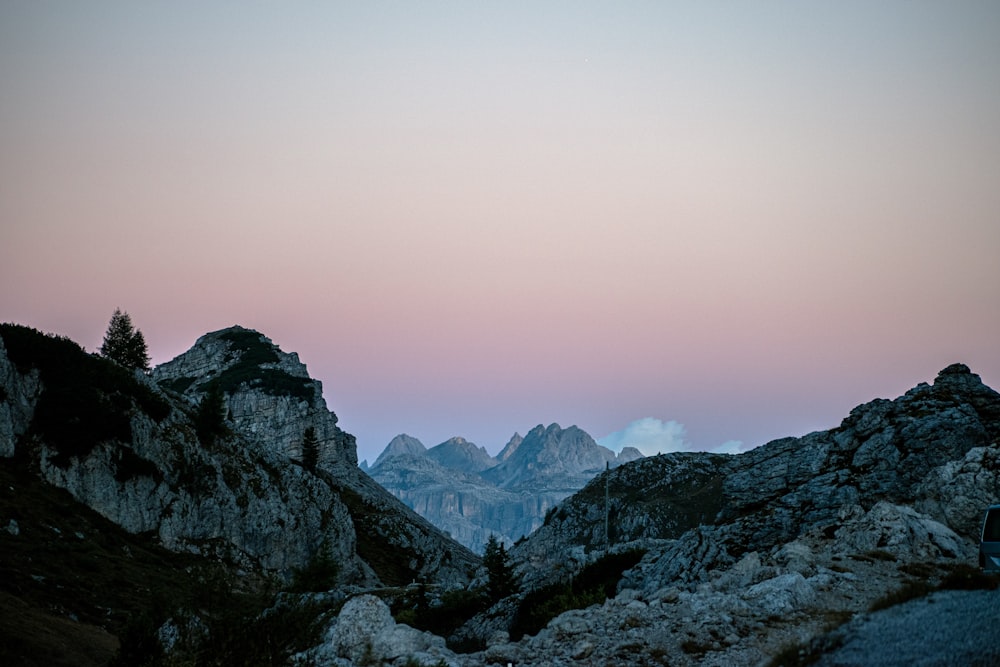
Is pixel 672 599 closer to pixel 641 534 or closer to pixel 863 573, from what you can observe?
pixel 863 573

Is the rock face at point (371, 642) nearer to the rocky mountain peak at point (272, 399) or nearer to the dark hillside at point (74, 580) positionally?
the dark hillside at point (74, 580)

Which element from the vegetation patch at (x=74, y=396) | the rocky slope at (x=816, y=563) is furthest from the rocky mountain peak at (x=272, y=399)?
the rocky slope at (x=816, y=563)

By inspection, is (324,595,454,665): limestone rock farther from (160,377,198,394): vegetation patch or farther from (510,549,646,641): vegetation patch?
(160,377,198,394): vegetation patch

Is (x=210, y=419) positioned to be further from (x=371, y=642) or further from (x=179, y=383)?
(x=179, y=383)

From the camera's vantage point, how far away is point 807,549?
100 feet

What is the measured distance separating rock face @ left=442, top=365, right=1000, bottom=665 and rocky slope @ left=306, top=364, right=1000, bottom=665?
0.08 meters

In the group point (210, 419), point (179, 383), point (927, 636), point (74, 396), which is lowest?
point (927, 636)

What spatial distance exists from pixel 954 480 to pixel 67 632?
4482 centimetres

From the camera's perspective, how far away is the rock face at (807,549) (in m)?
20.0

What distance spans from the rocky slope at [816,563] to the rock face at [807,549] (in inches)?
3.2

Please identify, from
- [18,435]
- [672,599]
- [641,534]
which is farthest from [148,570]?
[641,534]

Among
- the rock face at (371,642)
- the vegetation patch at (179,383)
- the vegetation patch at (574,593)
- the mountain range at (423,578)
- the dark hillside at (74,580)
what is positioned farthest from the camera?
the vegetation patch at (179,383)

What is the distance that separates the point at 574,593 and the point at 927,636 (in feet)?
101

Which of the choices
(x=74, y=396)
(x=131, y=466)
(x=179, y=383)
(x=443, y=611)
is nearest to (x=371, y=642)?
(x=443, y=611)
